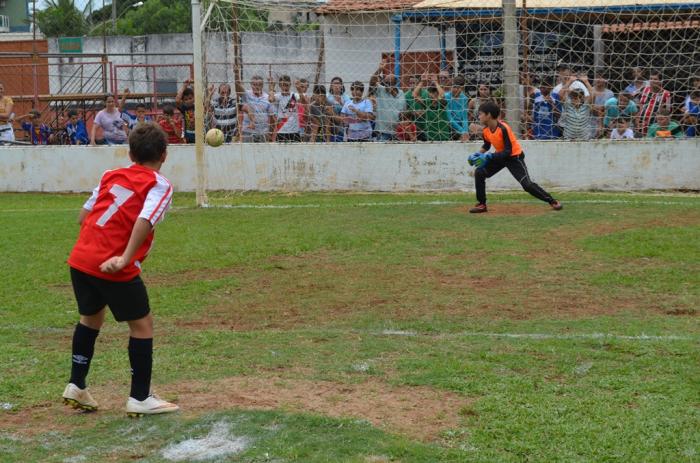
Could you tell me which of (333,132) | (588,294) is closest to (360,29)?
(333,132)

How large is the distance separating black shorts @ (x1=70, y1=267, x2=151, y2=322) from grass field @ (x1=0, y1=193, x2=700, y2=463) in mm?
575

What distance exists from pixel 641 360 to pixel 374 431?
2213mm

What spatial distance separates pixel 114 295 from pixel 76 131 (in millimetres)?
17393

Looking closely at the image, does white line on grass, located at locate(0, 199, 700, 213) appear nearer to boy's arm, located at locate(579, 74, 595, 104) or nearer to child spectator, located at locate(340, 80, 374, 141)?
child spectator, located at locate(340, 80, 374, 141)

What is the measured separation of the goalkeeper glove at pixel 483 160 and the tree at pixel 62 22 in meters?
40.8

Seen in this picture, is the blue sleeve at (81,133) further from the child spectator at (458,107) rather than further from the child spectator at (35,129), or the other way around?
the child spectator at (458,107)

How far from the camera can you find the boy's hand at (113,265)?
5070 mm

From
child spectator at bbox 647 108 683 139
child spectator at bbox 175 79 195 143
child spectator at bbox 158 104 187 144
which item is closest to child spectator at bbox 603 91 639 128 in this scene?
child spectator at bbox 647 108 683 139

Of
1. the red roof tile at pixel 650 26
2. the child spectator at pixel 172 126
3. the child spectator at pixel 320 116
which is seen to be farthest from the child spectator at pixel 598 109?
the child spectator at pixel 172 126

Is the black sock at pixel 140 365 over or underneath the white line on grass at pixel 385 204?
underneath

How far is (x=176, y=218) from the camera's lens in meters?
13.4

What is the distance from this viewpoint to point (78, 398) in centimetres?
528

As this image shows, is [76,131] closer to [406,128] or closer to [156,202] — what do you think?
[406,128]

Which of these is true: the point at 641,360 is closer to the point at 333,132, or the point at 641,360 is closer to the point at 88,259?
the point at 88,259
